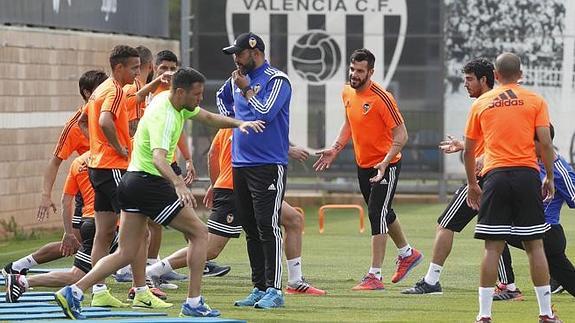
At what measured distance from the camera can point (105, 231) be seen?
505 inches

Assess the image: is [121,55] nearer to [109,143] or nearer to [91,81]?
[109,143]

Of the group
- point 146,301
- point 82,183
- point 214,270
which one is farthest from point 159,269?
point 214,270

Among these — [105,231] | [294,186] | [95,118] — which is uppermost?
[95,118]

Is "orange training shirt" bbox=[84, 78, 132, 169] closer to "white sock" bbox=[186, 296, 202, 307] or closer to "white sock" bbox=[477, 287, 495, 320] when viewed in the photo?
"white sock" bbox=[186, 296, 202, 307]

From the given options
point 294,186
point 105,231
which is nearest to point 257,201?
point 105,231

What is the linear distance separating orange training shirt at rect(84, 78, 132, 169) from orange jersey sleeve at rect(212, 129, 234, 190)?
1512 millimetres

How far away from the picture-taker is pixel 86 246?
1362cm

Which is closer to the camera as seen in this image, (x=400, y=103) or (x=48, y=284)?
(x=48, y=284)

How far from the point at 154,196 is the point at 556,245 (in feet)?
11.0

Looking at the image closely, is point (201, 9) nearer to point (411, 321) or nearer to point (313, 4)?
Result: point (313, 4)

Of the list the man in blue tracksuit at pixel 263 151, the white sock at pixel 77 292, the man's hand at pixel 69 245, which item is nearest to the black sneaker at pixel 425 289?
the man in blue tracksuit at pixel 263 151

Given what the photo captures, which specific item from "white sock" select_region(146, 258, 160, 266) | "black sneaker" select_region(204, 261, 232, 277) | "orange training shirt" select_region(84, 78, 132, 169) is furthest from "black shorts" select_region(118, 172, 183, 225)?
"black sneaker" select_region(204, 261, 232, 277)

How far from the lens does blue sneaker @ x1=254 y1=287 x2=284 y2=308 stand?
40.9 ft

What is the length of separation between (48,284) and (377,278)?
3.05 metres
